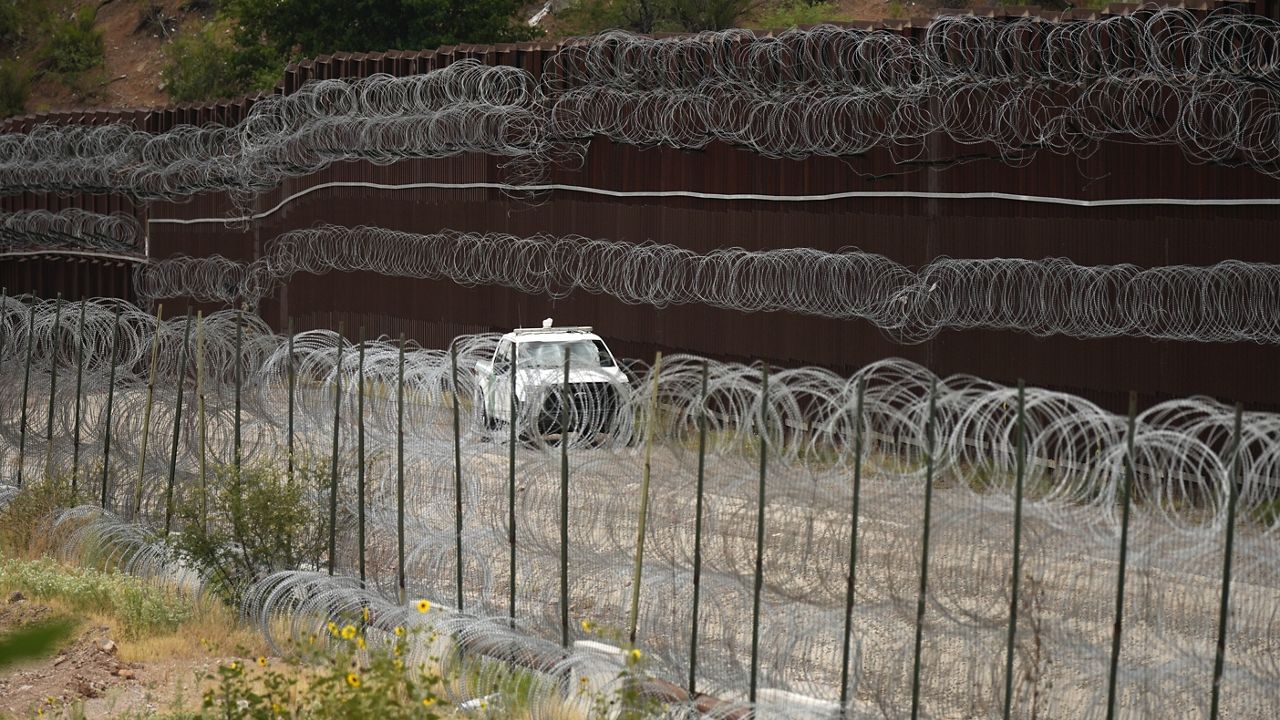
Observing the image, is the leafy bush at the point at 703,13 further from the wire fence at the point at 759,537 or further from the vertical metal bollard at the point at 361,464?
the vertical metal bollard at the point at 361,464

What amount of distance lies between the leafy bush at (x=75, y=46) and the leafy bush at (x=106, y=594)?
185ft

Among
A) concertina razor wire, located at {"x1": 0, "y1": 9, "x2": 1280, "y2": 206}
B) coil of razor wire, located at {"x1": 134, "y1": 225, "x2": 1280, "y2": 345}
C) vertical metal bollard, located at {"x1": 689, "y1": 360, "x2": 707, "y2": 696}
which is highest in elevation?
concertina razor wire, located at {"x1": 0, "y1": 9, "x2": 1280, "y2": 206}

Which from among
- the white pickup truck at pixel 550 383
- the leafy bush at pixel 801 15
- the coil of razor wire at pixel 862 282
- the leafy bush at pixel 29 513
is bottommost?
the leafy bush at pixel 29 513

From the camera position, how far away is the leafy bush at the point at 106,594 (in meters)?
10.3

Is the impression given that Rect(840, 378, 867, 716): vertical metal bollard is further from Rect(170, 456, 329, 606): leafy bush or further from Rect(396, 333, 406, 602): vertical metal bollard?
Rect(170, 456, 329, 606): leafy bush

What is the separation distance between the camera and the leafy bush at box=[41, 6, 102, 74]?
208ft

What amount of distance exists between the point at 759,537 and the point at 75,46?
204 ft

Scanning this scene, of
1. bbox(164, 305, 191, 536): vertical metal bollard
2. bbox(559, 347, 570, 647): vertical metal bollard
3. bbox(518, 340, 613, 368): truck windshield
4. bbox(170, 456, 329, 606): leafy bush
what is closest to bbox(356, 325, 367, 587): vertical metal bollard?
bbox(170, 456, 329, 606): leafy bush

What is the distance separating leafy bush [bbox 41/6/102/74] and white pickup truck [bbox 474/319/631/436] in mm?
50403

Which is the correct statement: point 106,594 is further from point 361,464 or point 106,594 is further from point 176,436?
point 361,464

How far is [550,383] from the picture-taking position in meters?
9.36

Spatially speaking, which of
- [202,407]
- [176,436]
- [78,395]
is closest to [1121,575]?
[202,407]

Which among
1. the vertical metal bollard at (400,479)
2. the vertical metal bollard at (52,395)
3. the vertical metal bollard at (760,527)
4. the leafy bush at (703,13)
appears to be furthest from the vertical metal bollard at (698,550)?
the leafy bush at (703,13)

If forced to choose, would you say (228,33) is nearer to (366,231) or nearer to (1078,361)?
(366,231)
